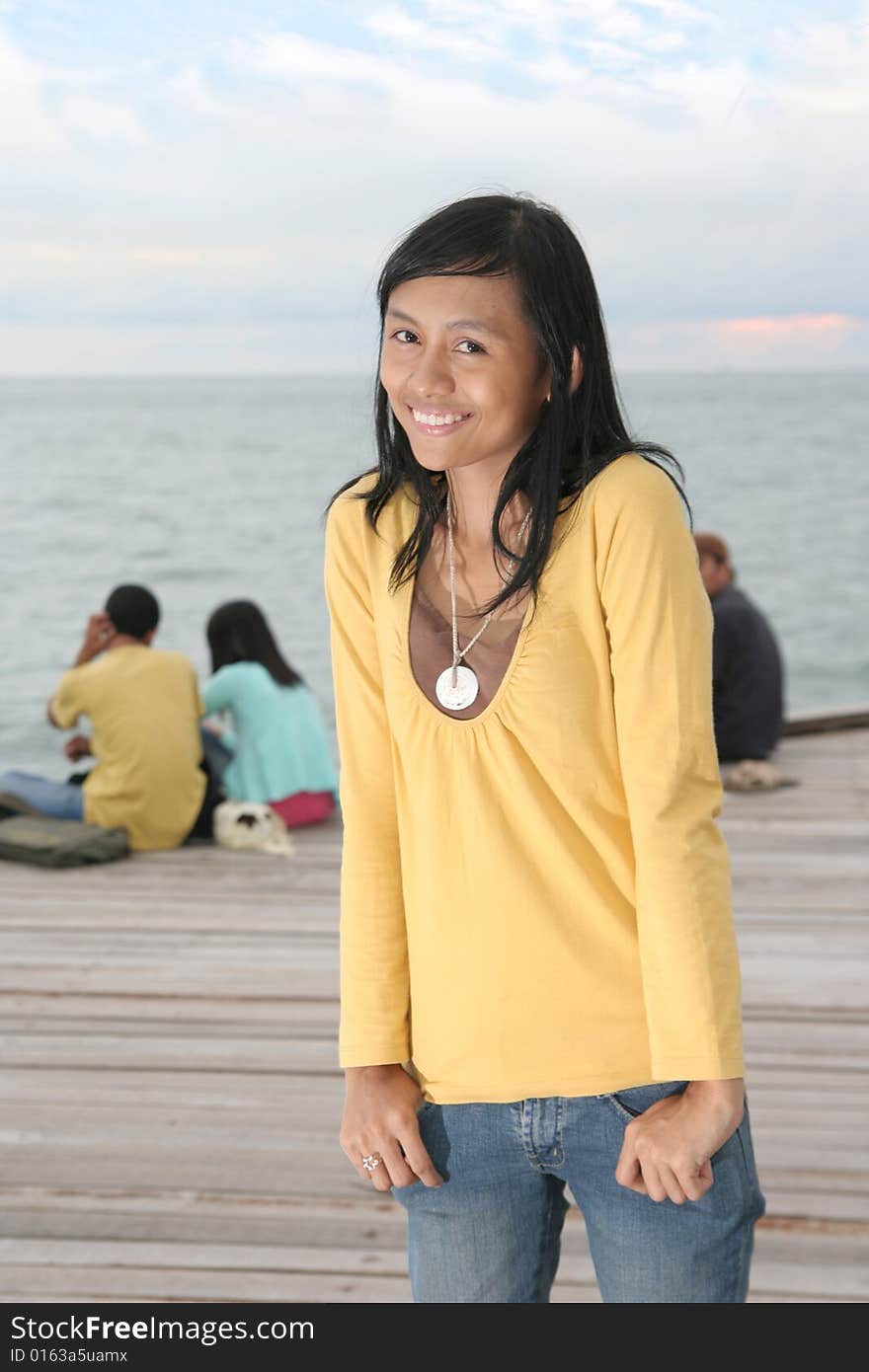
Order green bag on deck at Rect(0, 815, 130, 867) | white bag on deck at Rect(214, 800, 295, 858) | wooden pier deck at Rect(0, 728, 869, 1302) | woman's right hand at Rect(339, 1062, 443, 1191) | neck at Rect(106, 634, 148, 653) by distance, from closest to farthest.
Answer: woman's right hand at Rect(339, 1062, 443, 1191) < wooden pier deck at Rect(0, 728, 869, 1302) < green bag on deck at Rect(0, 815, 130, 867) < white bag on deck at Rect(214, 800, 295, 858) < neck at Rect(106, 634, 148, 653)

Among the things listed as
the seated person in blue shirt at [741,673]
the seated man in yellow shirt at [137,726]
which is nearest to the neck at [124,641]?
the seated man in yellow shirt at [137,726]

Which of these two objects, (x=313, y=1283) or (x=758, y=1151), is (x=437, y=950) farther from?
(x=758, y=1151)

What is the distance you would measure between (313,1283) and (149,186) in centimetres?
6638

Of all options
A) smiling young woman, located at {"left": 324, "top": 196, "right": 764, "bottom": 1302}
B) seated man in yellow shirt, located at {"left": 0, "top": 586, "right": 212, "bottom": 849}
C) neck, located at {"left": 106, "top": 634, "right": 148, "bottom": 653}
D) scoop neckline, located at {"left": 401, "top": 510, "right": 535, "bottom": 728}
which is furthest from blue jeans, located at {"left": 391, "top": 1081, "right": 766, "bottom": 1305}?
neck, located at {"left": 106, "top": 634, "right": 148, "bottom": 653}

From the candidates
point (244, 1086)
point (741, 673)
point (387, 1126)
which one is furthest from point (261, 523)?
point (387, 1126)

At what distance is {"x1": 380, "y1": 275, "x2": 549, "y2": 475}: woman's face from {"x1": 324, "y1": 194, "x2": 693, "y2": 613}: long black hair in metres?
0.01

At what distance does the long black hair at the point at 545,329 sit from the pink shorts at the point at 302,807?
4.34 metres

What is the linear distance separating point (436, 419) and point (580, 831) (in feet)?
1.10

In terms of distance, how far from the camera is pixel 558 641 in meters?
1.15

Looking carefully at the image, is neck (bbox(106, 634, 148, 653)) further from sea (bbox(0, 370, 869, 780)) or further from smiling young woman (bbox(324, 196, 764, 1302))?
smiling young woman (bbox(324, 196, 764, 1302))

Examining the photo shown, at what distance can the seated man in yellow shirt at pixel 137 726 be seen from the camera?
5.27 m

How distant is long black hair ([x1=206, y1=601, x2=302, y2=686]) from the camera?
5531 mm

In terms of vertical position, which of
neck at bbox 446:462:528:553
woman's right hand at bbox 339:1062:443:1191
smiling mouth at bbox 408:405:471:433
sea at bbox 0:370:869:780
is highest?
smiling mouth at bbox 408:405:471:433

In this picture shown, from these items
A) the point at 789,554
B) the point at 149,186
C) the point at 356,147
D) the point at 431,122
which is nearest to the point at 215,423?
the point at 149,186
